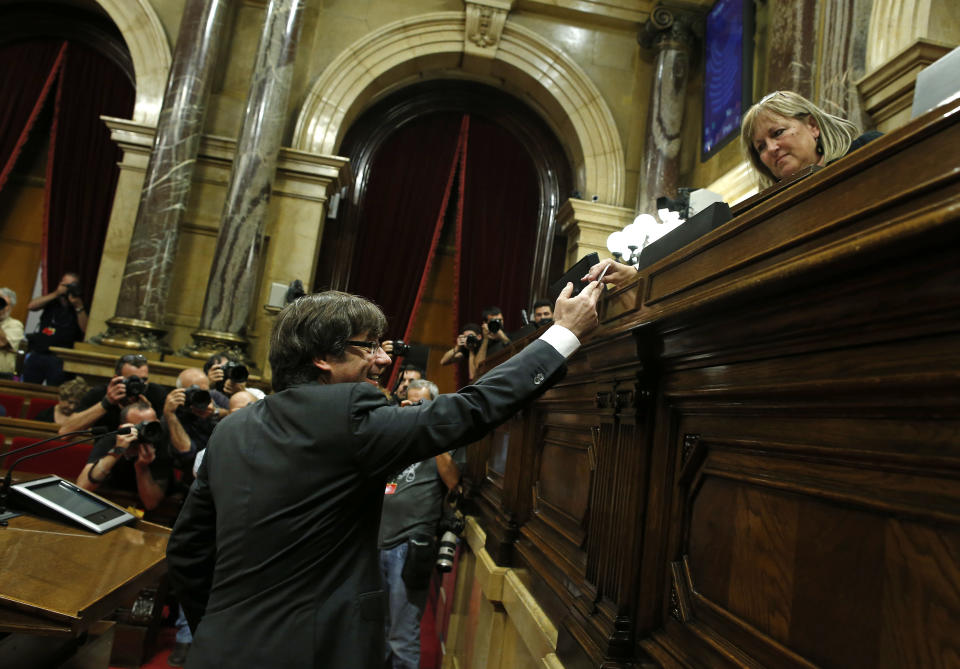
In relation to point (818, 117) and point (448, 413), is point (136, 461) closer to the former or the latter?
point (448, 413)

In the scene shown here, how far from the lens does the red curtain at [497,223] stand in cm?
799

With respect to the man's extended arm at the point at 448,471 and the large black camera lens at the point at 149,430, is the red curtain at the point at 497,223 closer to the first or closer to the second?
the man's extended arm at the point at 448,471

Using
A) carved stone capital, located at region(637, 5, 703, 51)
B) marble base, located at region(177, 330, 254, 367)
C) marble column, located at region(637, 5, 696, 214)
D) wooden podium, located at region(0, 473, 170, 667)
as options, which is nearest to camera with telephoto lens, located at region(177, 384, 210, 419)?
wooden podium, located at region(0, 473, 170, 667)

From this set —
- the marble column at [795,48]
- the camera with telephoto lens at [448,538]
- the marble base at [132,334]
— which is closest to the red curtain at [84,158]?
the marble base at [132,334]

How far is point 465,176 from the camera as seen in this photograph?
8055 millimetres

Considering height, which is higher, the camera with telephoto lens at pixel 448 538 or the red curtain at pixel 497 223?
the red curtain at pixel 497 223

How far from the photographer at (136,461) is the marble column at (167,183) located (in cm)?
278

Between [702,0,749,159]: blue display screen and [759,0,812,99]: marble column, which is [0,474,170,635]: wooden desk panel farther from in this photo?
[702,0,749,159]: blue display screen

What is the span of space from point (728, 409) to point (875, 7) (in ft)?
13.3

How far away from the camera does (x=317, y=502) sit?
1260 millimetres

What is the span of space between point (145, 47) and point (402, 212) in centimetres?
300

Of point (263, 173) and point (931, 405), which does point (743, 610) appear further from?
point (263, 173)

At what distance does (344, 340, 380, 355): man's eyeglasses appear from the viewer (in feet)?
4.57

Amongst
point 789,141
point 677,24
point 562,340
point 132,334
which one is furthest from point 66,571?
point 677,24
